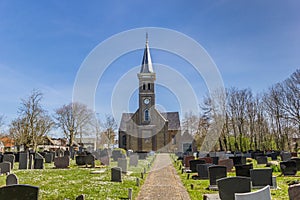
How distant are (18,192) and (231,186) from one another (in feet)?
17.4

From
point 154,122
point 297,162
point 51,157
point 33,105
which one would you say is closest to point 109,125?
point 154,122

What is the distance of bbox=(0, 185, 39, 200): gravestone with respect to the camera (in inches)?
228

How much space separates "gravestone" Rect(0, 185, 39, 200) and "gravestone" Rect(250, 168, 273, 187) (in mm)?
8377

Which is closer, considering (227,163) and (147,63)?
(227,163)

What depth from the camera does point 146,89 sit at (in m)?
62.6

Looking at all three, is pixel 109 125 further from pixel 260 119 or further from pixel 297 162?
pixel 297 162

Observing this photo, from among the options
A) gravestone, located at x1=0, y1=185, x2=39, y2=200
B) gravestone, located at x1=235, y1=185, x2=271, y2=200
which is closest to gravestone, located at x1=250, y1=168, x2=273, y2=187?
gravestone, located at x1=235, y1=185, x2=271, y2=200

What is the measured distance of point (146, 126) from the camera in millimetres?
60188

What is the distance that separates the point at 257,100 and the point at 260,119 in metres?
3.13

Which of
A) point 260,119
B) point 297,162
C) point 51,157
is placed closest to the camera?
point 297,162

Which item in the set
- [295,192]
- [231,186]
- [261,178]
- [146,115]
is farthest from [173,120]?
[295,192]

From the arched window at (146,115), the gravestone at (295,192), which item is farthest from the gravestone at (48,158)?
the arched window at (146,115)

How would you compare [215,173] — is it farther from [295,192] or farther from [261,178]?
[295,192]

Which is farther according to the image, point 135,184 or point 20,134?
point 20,134
